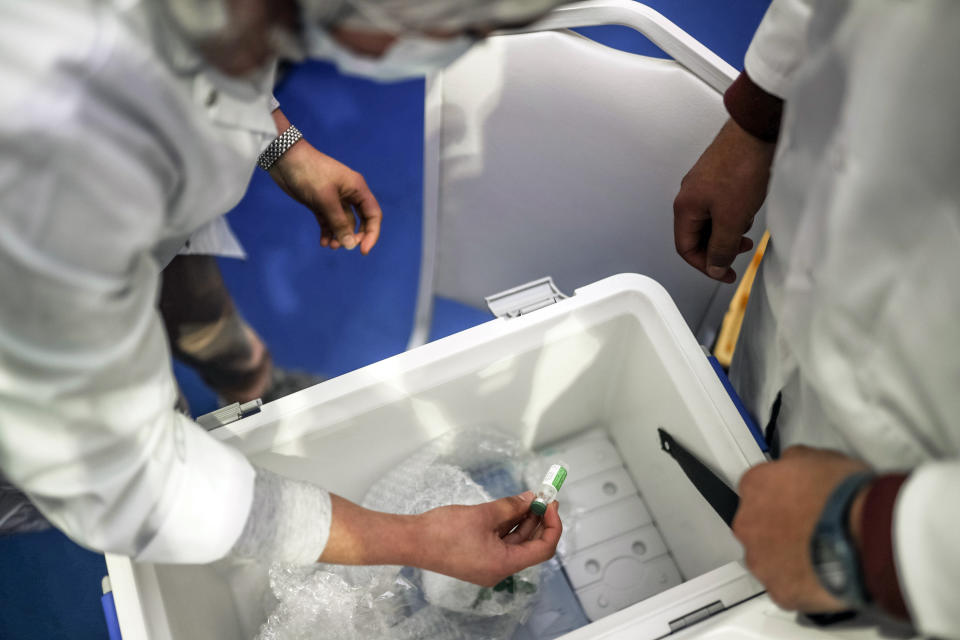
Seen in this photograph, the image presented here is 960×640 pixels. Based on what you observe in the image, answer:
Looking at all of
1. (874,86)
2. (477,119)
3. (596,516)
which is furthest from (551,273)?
(874,86)

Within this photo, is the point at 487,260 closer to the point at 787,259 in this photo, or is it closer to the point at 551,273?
the point at 551,273

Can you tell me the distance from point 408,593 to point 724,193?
645mm

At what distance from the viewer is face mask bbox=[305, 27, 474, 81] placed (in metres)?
0.38

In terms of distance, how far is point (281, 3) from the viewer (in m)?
0.35

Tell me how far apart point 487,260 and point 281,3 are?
83 centimetres

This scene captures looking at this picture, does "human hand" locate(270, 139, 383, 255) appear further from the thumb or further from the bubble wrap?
the thumb

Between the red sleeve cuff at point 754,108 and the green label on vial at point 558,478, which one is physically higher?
the red sleeve cuff at point 754,108

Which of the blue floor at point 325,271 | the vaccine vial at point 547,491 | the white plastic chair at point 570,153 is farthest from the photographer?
the blue floor at point 325,271

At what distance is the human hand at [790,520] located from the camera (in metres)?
0.46

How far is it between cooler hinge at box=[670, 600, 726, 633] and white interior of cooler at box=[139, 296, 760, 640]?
2 centimetres

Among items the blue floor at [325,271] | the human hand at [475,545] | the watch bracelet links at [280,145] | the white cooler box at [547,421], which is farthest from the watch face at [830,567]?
the blue floor at [325,271]

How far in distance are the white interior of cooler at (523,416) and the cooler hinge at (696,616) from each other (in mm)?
22

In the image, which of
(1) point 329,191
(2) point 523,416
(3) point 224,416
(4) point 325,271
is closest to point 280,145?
(1) point 329,191

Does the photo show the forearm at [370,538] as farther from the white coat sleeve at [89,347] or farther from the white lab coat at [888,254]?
the white lab coat at [888,254]
